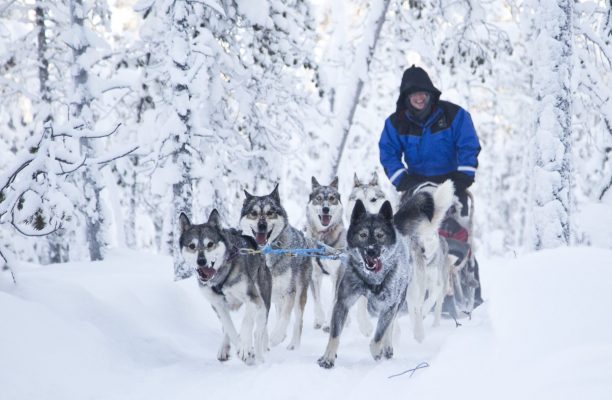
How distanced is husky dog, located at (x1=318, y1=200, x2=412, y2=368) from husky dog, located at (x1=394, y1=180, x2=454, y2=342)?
379 millimetres

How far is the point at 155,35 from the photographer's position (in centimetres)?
931

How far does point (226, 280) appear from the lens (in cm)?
510

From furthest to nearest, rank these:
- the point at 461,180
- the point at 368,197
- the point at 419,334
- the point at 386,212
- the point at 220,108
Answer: the point at 220,108 → the point at 368,197 → the point at 461,180 → the point at 419,334 → the point at 386,212

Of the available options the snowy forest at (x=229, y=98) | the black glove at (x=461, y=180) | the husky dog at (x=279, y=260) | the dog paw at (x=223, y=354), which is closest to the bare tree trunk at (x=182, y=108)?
the snowy forest at (x=229, y=98)

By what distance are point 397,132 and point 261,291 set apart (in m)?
2.46

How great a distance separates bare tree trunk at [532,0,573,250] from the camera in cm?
829

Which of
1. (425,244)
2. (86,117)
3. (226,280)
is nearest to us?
(226,280)

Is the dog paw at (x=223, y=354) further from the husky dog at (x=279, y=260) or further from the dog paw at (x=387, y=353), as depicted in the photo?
the dog paw at (x=387, y=353)

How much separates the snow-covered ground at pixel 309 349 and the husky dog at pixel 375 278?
0.25 meters

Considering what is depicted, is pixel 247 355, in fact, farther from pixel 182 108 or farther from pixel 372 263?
pixel 182 108

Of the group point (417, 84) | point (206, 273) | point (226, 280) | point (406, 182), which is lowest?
point (226, 280)

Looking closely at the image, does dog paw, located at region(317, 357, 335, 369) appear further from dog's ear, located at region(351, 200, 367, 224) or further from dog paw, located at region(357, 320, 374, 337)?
dog paw, located at region(357, 320, 374, 337)

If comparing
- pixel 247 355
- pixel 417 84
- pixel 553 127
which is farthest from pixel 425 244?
pixel 553 127

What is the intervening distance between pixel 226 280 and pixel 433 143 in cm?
281
